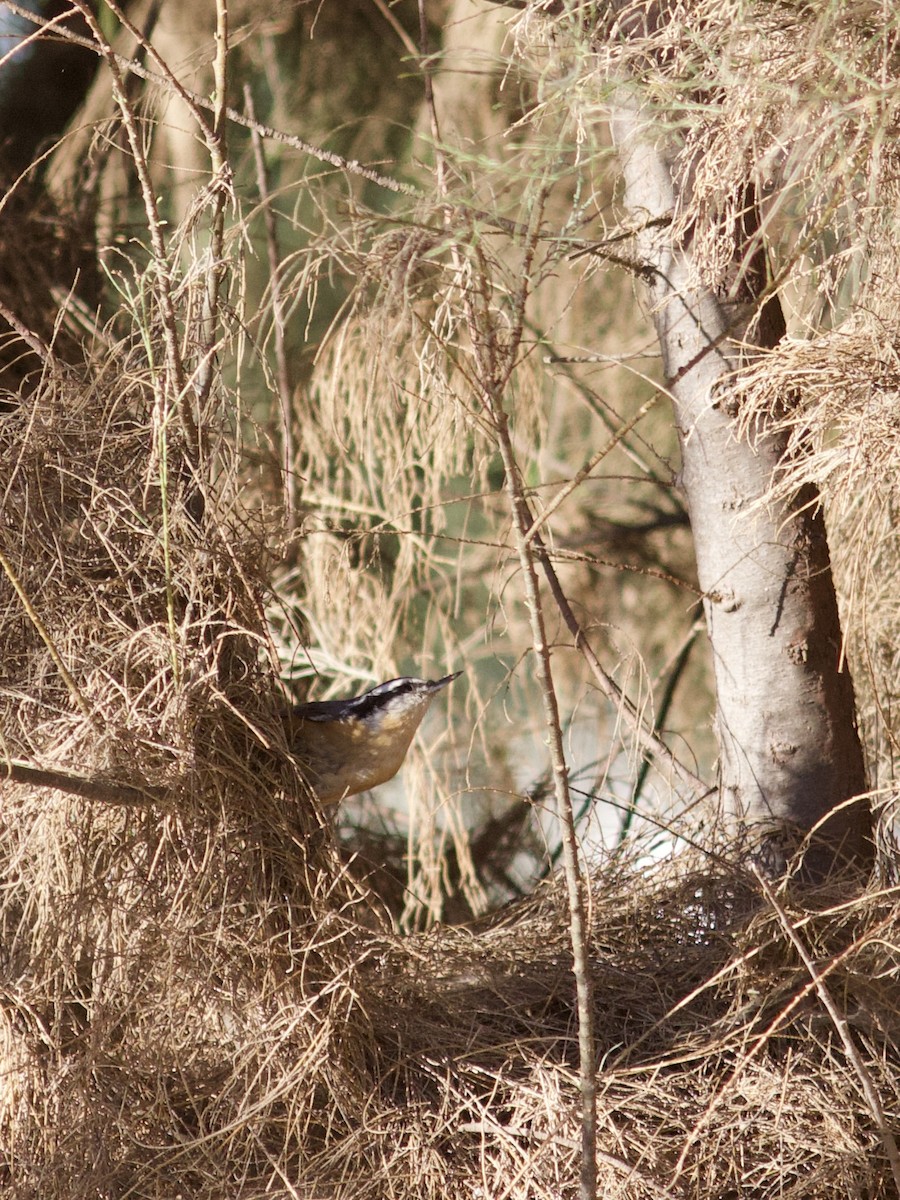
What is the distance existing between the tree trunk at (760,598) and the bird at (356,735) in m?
0.38

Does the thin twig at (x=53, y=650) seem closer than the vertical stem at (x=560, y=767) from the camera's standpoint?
No

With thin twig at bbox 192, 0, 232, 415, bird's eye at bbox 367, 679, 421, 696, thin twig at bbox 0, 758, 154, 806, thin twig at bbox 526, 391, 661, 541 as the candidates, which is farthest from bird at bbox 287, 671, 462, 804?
thin twig at bbox 526, 391, 661, 541

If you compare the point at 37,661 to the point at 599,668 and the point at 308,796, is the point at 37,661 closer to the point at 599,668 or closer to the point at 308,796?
the point at 308,796

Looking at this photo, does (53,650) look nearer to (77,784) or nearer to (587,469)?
(77,784)

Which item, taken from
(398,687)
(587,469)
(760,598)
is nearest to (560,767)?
(587,469)

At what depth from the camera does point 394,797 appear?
2941mm

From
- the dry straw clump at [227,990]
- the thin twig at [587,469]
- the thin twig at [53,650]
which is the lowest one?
the dry straw clump at [227,990]

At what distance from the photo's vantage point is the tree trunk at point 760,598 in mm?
1497

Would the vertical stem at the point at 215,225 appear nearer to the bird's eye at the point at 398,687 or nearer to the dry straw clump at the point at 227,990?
the dry straw clump at the point at 227,990

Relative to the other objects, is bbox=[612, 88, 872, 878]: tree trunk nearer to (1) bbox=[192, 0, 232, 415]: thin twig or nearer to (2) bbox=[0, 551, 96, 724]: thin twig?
(1) bbox=[192, 0, 232, 415]: thin twig

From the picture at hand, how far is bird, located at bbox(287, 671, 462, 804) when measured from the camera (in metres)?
1.34

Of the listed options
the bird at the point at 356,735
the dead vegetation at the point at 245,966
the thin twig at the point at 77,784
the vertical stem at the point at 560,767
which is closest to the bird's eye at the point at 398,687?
the bird at the point at 356,735

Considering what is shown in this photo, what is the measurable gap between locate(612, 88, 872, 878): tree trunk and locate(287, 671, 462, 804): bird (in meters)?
0.38

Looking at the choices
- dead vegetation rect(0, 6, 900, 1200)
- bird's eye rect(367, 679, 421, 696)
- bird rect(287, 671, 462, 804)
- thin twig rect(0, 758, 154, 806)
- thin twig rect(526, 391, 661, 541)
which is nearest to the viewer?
thin twig rect(526, 391, 661, 541)
